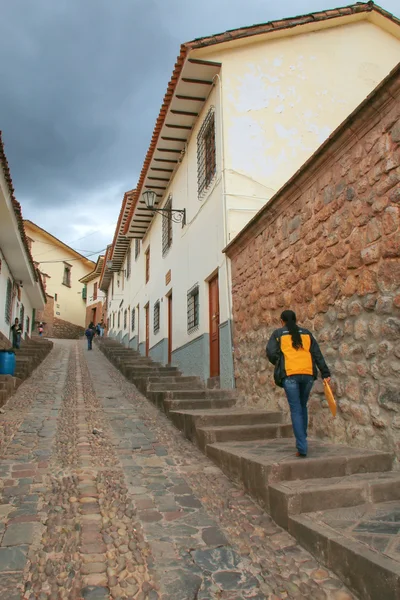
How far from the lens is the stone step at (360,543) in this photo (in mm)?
2256

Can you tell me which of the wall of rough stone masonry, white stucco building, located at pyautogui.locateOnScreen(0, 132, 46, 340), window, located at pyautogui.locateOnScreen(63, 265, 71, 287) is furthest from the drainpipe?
window, located at pyautogui.locateOnScreen(63, 265, 71, 287)

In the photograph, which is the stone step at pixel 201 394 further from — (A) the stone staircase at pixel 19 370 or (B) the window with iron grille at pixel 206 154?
(B) the window with iron grille at pixel 206 154

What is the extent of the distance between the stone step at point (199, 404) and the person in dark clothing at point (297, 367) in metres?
3.23

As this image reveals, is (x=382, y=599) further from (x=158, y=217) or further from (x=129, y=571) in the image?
(x=158, y=217)

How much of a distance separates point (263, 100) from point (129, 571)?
814 cm

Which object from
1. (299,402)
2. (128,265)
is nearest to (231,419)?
(299,402)

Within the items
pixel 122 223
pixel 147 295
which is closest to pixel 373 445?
pixel 147 295

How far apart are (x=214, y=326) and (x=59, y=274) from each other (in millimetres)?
32386

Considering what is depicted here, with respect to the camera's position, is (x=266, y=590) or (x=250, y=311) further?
(x=250, y=311)

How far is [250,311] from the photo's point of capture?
22.9ft

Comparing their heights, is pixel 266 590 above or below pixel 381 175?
below

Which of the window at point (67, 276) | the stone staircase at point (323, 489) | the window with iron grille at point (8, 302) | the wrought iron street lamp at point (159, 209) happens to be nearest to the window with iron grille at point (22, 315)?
the window with iron grille at point (8, 302)

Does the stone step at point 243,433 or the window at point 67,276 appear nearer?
the stone step at point 243,433

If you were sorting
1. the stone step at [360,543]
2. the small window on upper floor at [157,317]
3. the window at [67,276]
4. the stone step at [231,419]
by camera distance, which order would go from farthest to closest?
the window at [67,276]
the small window on upper floor at [157,317]
the stone step at [231,419]
the stone step at [360,543]
